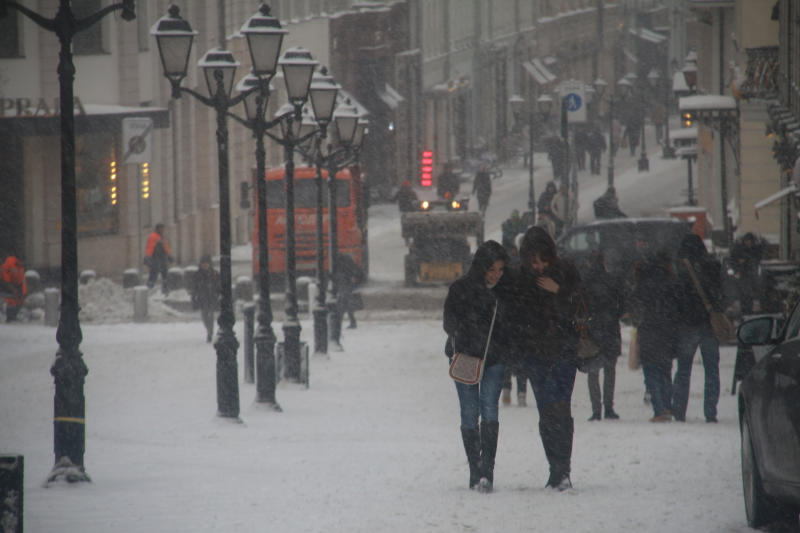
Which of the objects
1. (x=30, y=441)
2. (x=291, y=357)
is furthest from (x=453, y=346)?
(x=291, y=357)

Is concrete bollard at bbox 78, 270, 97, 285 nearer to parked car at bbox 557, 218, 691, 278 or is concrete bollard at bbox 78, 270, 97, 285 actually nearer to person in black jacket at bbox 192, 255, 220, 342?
person in black jacket at bbox 192, 255, 220, 342

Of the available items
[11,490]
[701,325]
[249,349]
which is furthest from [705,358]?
[11,490]

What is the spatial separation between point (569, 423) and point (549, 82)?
6696 cm

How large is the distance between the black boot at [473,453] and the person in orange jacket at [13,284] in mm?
19899

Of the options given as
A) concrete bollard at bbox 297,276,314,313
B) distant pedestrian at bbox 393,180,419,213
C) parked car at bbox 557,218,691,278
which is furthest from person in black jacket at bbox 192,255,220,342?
distant pedestrian at bbox 393,180,419,213

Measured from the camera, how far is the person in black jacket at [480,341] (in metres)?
9.09

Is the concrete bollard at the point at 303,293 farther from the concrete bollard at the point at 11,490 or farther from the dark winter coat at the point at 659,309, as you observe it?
the concrete bollard at the point at 11,490

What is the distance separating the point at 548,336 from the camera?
9.11 meters

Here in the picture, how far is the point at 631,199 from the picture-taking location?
165 ft

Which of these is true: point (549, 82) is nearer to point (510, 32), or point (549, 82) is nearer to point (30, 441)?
point (510, 32)

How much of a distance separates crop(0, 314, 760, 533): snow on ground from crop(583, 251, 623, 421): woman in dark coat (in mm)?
455

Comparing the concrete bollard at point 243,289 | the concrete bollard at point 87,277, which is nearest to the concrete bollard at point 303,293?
the concrete bollard at point 243,289

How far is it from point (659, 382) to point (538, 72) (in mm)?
62970

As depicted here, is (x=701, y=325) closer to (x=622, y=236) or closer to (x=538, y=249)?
(x=538, y=249)
